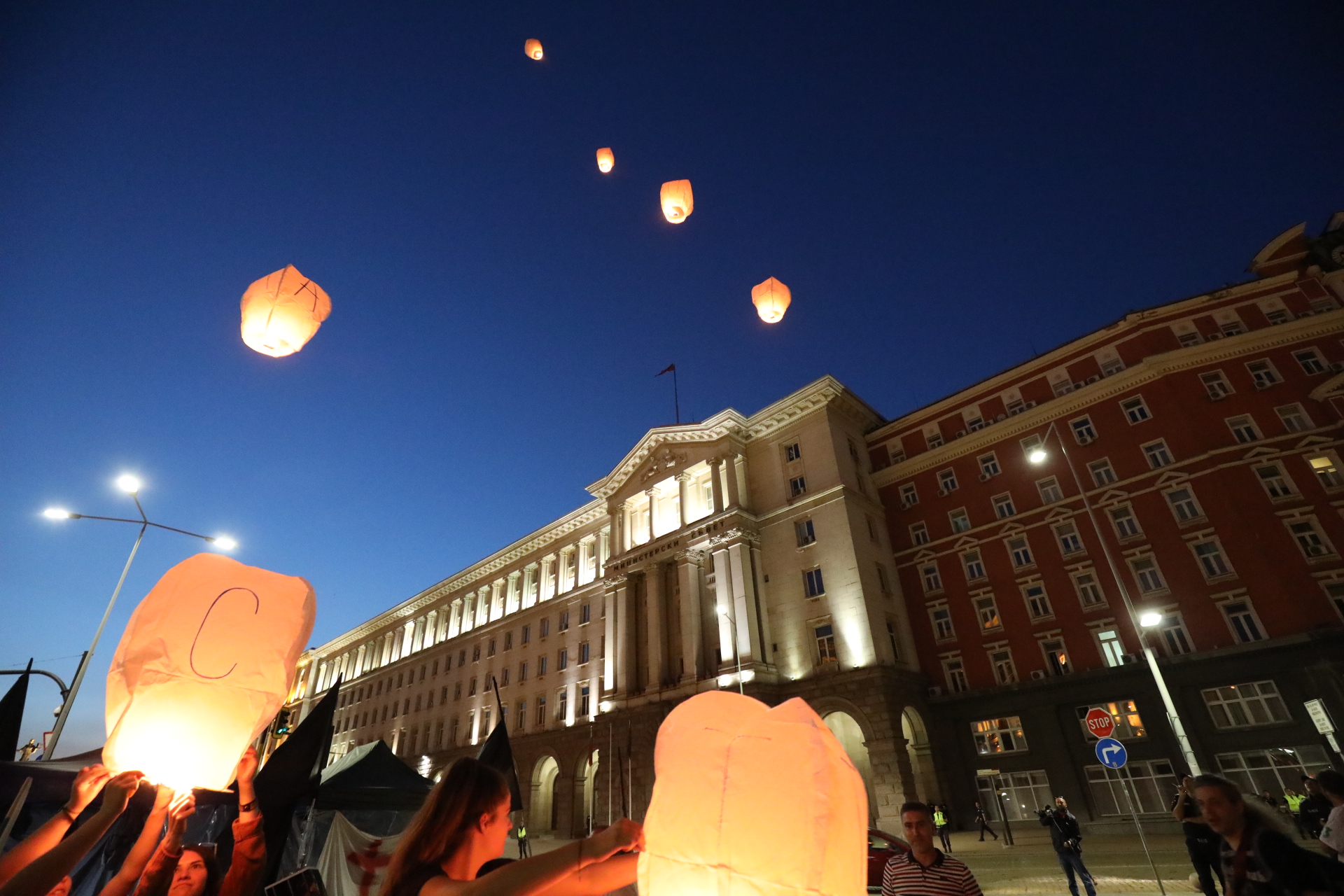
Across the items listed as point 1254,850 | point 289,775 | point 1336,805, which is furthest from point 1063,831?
point 289,775

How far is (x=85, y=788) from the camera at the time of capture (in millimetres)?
2857

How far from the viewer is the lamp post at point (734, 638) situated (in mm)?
31092

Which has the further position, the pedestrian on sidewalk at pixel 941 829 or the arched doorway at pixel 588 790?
the arched doorway at pixel 588 790

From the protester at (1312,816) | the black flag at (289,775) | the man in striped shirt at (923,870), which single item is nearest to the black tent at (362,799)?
the black flag at (289,775)

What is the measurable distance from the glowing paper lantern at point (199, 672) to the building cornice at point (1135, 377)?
115 ft

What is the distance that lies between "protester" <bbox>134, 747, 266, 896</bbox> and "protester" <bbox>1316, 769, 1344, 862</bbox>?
982 cm

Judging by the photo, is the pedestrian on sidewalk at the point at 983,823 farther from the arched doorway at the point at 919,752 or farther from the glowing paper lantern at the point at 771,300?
the glowing paper lantern at the point at 771,300

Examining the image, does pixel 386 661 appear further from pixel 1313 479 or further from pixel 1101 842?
pixel 1313 479

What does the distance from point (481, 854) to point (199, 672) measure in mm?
2040

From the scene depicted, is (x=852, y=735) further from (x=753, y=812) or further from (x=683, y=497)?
(x=753, y=812)

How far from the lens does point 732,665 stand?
31.7m

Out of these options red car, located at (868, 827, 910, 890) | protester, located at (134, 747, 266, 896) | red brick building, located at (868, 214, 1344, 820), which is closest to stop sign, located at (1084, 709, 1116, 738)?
red car, located at (868, 827, 910, 890)

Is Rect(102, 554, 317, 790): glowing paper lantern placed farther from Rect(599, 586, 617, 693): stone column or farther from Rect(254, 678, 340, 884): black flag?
Rect(599, 586, 617, 693): stone column

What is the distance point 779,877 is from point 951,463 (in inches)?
1404
